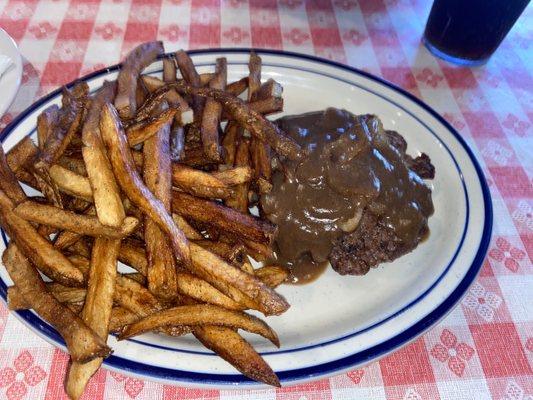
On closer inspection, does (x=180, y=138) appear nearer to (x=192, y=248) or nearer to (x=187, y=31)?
(x=192, y=248)

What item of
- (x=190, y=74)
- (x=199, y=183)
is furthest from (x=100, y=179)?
(x=190, y=74)

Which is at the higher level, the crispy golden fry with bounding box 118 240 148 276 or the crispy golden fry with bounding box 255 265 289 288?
the crispy golden fry with bounding box 118 240 148 276

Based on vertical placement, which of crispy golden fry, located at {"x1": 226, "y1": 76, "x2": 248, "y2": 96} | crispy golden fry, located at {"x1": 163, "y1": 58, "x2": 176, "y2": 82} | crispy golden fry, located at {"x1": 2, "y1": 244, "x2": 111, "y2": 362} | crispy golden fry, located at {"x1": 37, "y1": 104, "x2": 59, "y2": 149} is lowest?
crispy golden fry, located at {"x1": 2, "y1": 244, "x2": 111, "y2": 362}

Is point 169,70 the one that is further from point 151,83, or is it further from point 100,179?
point 100,179

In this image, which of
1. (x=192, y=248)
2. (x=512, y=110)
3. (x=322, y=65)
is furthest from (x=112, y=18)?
(x=512, y=110)

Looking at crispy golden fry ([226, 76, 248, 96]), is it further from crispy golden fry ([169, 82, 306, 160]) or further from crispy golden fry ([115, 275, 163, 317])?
crispy golden fry ([115, 275, 163, 317])

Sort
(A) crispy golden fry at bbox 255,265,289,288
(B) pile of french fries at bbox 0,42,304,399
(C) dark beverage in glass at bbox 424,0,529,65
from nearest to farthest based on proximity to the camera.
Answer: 1. (B) pile of french fries at bbox 0,42,304,399
2. (A) crispy golden fry at bbox 255,265,289,288
3. (C) dark beverage in glass at bbox 424,0,529,65

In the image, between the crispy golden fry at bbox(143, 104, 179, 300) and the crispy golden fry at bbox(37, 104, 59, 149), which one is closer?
the crispy golden fry at bbox(143, 104, 179, 300)

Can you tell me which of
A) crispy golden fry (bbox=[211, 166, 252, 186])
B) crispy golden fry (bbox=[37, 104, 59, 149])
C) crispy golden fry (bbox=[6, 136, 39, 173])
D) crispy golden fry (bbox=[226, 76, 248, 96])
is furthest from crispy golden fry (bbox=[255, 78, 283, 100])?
crispy golden fry (bbox=[6, 136, 39, 173])
